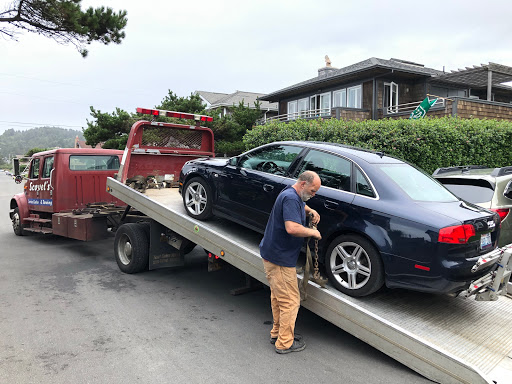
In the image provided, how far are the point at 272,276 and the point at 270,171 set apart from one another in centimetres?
147

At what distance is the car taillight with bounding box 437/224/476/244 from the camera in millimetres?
3465

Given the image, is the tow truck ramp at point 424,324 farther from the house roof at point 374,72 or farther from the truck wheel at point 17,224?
the house roof at point 374,72

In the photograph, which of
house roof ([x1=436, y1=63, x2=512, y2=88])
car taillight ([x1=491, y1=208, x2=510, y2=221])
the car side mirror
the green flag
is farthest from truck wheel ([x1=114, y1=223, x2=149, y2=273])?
house roof ([x1=436, y1=63, x2=512, y2=88])

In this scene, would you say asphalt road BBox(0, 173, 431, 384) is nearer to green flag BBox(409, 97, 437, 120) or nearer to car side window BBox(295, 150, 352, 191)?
car side window BBox(295, 150, 352, 191)

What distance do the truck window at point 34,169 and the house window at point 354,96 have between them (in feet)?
58.1

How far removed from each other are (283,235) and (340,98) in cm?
2143

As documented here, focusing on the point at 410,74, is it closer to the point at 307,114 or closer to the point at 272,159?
the point at 307,114

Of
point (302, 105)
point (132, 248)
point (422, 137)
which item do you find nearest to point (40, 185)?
point (132, 248)

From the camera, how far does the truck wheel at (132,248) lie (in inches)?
256

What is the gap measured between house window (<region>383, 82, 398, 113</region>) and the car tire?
63.5 feet

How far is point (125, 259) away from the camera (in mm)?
6863

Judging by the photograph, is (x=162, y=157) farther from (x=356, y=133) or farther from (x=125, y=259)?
(x=356, y=133)

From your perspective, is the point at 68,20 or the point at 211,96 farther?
the point at 211,96

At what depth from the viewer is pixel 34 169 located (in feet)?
31.3
